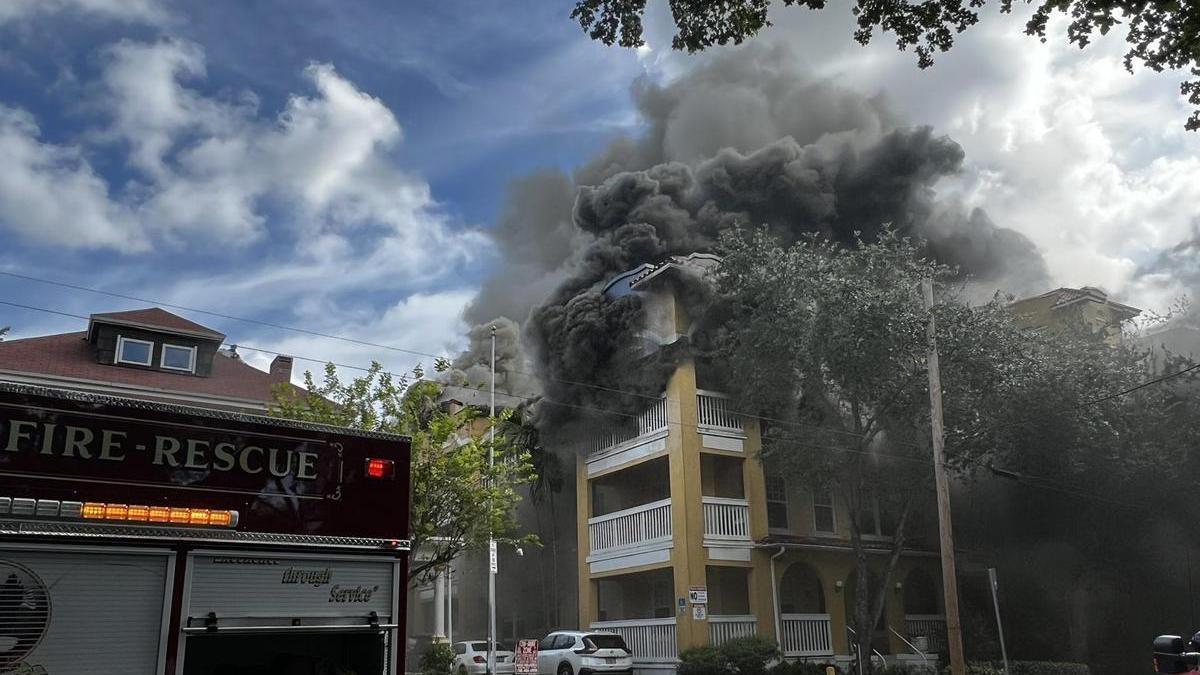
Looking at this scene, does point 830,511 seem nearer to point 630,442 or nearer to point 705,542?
point 705,542

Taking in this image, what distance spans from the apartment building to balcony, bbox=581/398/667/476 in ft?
0.14

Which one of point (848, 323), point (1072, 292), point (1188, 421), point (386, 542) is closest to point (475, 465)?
point (848, 323)

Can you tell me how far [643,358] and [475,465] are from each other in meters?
8.96

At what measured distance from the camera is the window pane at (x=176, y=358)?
2796cm

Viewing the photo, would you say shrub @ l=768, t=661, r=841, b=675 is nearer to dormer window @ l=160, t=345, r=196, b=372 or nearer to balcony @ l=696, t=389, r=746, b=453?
balcony @ l=696, t=389, r=746, b=453

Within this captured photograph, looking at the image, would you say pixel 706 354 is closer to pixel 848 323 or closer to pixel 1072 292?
pixel 848 323

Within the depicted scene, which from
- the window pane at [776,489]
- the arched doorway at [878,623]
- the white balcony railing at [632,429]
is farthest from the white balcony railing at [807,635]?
the white balcony railing at [632,429]

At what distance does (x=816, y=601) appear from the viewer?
84.7 feet

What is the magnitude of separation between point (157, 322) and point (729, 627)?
1955 cm

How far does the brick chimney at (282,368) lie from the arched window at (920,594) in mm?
21350

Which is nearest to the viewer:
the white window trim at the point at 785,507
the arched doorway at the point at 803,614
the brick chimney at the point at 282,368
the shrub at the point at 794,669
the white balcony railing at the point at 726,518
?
the shrub at the point at 794,669

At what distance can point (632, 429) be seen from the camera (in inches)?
1007

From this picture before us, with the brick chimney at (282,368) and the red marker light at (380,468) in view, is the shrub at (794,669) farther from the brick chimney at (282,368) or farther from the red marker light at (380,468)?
the brick chimney at (282,368)

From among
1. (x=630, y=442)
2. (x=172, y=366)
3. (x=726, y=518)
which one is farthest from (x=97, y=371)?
(x=726, y=518)
